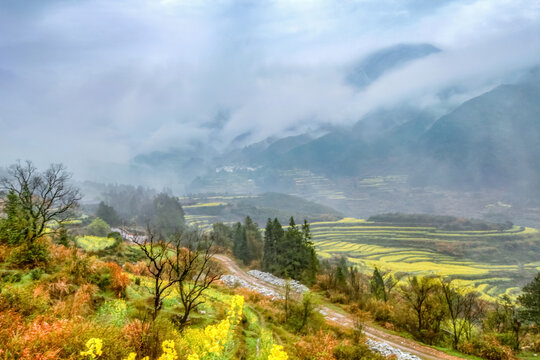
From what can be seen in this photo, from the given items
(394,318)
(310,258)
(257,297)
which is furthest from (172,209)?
(394,318)

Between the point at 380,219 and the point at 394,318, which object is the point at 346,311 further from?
the point at 380,219

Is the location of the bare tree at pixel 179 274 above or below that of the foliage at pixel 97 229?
above

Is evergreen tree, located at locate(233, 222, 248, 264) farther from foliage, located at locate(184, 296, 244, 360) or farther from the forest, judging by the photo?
foliage, located at locate(184, 296, 244, 360)

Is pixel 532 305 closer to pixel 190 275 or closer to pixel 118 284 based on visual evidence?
pixel 190 275

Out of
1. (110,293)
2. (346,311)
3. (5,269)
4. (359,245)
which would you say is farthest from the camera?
(359,245)

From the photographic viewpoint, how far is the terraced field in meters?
76.1

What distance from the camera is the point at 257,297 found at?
24.5 m

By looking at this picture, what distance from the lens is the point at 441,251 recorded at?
338ft

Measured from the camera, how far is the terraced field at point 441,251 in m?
76.1

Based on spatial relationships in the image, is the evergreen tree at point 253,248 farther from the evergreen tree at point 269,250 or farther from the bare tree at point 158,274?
the bare tree at point 158,274

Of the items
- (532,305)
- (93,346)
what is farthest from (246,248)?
(93,346)

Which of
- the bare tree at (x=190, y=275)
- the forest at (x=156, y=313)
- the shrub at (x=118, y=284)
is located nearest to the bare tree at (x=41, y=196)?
the forest at (x=156, y=313)

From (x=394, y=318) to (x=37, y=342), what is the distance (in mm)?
26789

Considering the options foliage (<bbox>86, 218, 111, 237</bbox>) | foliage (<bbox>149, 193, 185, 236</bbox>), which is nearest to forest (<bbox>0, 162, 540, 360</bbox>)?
foliage (<bbox>86, 218, 111, 237</bbox>)
